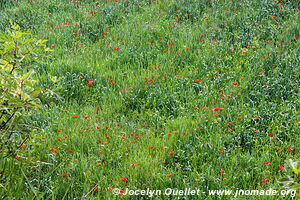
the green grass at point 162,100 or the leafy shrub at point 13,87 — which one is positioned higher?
the leafy shrub at point 13,87

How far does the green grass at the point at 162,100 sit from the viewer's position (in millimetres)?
A: 4453

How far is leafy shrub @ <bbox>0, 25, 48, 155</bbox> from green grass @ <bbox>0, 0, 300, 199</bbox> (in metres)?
0.29

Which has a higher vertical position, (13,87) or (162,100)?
(13,87)

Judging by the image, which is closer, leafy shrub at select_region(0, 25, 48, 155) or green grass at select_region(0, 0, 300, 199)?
leafy shrub at select_region(0, 25, 48, 155)

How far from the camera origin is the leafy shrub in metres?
3.46

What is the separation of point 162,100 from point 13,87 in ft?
9.51

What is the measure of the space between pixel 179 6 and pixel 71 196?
5.91 meters

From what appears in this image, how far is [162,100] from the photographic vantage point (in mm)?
6051

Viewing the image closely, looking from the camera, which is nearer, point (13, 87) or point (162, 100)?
point (13, 87)

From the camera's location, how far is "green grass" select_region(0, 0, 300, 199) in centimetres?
445

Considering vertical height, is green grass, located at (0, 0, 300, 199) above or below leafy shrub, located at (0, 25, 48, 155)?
below

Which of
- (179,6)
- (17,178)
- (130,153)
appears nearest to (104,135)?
(130,153)

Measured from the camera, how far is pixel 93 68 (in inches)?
277

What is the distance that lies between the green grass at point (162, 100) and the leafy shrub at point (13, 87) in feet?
0.94
